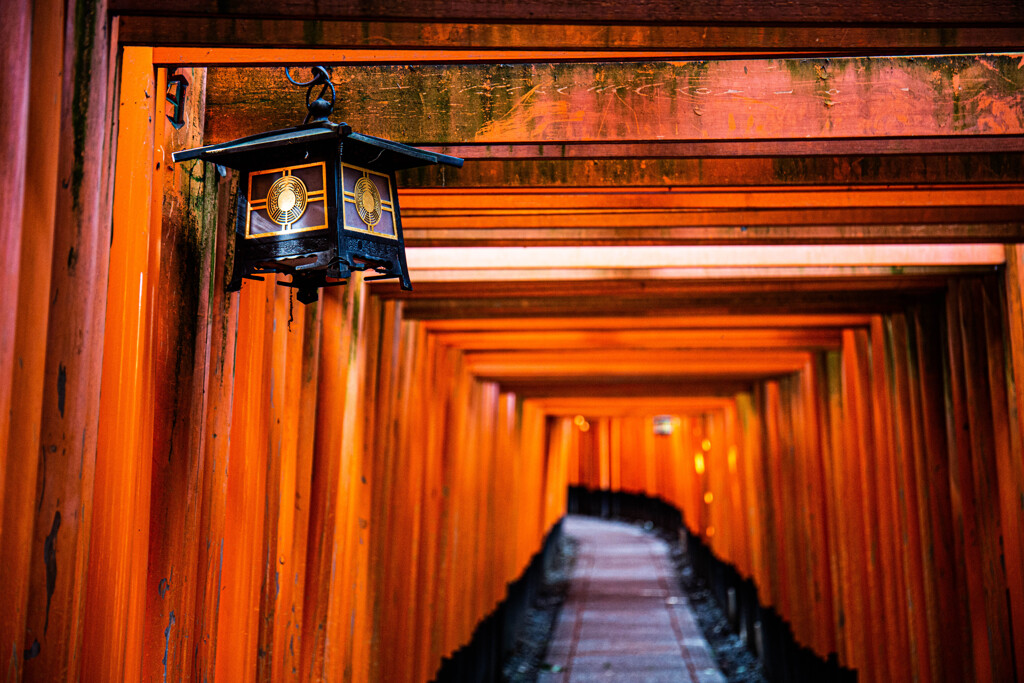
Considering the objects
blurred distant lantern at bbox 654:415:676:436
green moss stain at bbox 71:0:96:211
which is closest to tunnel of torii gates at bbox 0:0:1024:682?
green moss stain at bbox 71:0:96:211

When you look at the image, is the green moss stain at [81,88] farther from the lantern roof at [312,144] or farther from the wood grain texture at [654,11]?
the lantern roof at [312,144]

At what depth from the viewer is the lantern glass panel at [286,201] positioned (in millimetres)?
2732

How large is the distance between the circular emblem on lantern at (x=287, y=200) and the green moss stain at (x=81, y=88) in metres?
0.58

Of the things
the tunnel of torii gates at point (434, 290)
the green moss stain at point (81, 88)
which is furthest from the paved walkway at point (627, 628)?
the green moss stain at point (81, 88)

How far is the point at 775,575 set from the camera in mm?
10766

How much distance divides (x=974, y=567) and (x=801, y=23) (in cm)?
430

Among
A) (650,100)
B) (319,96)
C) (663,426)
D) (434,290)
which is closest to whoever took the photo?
(319,96)

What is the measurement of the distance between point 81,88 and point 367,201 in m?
0.84

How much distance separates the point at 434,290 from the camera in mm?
5992

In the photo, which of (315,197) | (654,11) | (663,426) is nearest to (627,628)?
(663,426)

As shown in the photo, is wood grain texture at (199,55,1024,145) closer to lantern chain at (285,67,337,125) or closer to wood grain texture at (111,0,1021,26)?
lantern chain at (285,67,337,125)

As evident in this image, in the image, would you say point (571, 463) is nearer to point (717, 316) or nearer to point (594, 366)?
point (594, 366)

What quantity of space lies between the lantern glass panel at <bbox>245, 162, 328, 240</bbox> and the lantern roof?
0.06 m

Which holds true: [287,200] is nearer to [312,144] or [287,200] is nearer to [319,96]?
[312,144]
